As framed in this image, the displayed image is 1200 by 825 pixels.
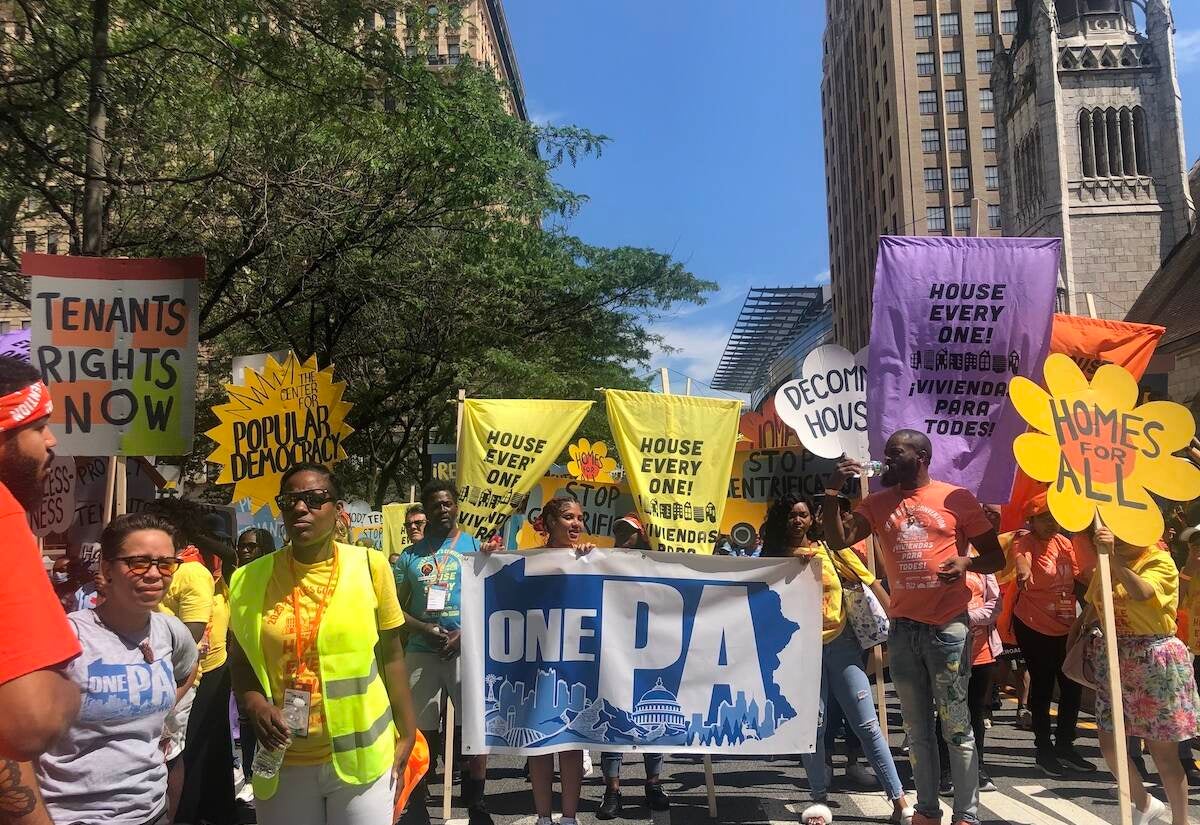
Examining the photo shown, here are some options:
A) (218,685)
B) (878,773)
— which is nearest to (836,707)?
(878,773)

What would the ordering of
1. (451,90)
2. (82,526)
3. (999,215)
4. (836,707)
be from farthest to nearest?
(999,215) < (451,90) < (82,526) < (836,707)

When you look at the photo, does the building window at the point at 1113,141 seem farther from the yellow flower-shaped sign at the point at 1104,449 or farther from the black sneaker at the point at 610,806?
the black sneaker at the point at 610,806

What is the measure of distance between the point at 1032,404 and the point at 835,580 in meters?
1.71

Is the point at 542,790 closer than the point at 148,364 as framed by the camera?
Yes

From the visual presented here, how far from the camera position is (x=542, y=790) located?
4.96m

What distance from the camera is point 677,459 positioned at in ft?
23.9

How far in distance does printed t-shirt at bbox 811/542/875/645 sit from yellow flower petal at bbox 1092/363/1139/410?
166cm

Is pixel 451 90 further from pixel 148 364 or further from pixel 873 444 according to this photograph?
pixel 873 444

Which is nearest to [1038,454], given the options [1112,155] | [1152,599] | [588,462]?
[1152,599]

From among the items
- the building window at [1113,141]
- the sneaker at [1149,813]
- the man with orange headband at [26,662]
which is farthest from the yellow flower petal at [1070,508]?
the building window at [1113,141]

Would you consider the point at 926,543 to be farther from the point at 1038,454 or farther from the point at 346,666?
the point at 346,666

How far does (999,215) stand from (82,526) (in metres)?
68.2

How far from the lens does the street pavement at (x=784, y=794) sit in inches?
231

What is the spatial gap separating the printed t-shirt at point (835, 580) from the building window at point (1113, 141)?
52.9m
